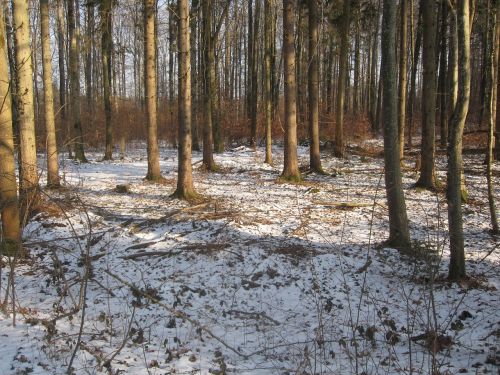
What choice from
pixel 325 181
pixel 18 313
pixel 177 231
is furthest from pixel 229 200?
pixel 18 313

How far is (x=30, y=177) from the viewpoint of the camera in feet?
26.4

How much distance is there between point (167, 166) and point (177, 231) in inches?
383

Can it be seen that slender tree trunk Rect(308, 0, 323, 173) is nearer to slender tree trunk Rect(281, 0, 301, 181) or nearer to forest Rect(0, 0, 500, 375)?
forest Rect(0, 0, 500, 375)

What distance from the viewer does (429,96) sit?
33.7 feet

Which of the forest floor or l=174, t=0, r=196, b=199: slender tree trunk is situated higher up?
l=174, t=0, r=196, b=199: slender tree trunk

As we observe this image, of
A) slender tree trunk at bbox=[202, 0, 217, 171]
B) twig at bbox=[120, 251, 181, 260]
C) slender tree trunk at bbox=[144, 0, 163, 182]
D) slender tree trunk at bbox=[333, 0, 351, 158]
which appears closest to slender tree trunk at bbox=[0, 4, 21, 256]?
twig at bbox=[120, 251, 181, 260]

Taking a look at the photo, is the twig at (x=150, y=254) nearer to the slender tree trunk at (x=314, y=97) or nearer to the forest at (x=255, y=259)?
the forest at (x=255, y=259)

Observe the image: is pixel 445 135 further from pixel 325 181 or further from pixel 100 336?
pixel 100 336

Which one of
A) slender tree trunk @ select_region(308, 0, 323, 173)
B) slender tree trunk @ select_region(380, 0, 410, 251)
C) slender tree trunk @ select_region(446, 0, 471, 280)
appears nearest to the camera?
slender tree trunk @ select_region(446, 0, 471, 280)

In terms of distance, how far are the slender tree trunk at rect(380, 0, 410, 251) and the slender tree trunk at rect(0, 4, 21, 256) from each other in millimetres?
5376

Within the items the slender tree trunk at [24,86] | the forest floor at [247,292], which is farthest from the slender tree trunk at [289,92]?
the slender tree trunk at [24,86]

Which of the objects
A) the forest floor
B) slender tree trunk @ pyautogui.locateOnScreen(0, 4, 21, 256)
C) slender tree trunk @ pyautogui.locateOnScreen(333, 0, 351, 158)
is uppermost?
slender tree trunk @ pyautogui.locateOnScreen(333, 0, 351, 158)

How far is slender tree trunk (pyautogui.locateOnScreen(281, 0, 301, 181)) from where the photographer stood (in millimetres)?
11250

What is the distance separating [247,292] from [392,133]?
3.21 m
